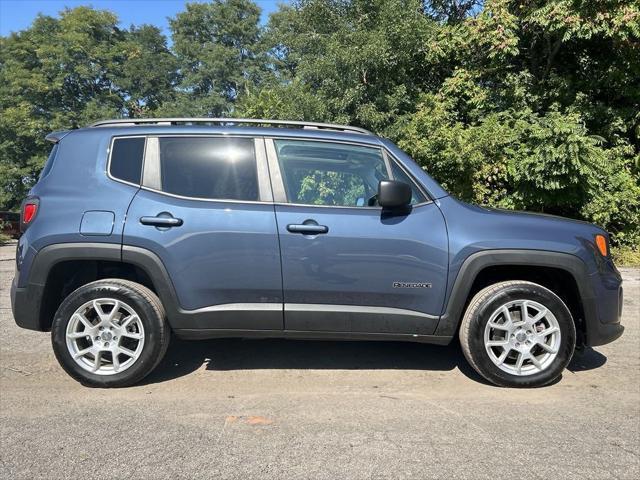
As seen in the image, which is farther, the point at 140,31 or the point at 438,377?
the point at 140,31

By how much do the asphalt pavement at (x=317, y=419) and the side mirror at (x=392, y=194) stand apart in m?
1.40

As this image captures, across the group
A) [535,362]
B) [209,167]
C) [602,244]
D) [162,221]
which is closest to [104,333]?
[162,221]

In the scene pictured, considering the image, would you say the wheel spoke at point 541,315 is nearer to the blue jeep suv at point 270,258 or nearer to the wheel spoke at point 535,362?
the blue jeep suv at point 270,258

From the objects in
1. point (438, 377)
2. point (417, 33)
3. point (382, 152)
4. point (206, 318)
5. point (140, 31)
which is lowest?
point (438, 377)

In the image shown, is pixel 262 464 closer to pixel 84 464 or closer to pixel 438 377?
pixel 84 464

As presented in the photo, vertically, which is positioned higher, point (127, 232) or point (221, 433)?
point (127, 232)

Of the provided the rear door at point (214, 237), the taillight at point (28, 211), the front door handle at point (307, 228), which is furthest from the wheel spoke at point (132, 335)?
the front door handle at point (307, 228)

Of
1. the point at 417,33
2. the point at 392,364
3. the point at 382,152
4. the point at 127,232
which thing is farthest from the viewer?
the point at 417,33

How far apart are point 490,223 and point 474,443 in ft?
5.19

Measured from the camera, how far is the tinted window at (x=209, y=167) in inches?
151

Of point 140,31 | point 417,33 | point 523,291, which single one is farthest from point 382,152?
point 140,31

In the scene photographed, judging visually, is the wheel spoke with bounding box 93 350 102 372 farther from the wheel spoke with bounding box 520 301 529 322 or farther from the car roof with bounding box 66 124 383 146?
the wheel spoke with bounding box 520 301 529 322

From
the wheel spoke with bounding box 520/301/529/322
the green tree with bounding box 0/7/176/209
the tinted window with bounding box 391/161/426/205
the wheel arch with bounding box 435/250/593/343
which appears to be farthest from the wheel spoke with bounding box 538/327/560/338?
the green tree with bounding box 0/7/176/209

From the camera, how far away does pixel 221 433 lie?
315 centimetres
